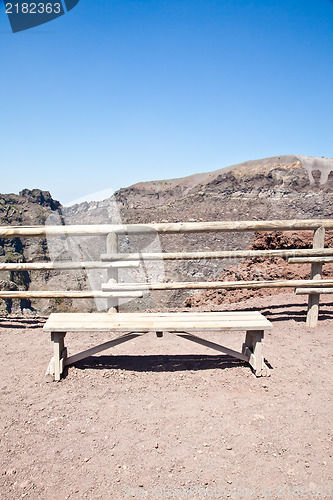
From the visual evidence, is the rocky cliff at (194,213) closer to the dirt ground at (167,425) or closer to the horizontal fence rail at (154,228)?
the horizontal fence rail at (154,228)

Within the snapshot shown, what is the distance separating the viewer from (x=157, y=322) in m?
3.21

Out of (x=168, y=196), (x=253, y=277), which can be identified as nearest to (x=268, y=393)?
(x=253, y=277)

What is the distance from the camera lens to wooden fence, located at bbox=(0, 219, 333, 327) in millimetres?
4305

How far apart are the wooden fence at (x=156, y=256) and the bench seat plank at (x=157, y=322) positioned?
2.74 ft

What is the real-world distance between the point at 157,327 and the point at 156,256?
5.02 feet

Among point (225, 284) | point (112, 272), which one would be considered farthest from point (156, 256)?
point (225, 284)

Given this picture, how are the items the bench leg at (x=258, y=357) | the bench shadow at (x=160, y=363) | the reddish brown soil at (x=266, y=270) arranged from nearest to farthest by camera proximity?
the bench leg at (x=258, y=357) < the bench shadow at (x=160, y=363) < the reddish brown soil at (x=266, y=270)

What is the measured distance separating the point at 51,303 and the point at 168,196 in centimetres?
3734

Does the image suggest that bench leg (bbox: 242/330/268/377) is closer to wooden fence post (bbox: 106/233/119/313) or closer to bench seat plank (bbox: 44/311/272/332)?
bench seat plank (bbox: 44/311/272/332)

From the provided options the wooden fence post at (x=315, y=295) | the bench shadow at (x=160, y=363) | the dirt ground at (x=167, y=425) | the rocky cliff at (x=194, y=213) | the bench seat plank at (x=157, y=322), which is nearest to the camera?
the dirt ground at (x=167, y=425)

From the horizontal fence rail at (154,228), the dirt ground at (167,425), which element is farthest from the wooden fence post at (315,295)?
the dirt ground at (167,425)

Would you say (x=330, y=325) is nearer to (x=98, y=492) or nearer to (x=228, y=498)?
(x=228, y=498)

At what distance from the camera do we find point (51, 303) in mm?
11055

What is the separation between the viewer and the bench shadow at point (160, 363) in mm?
3529
